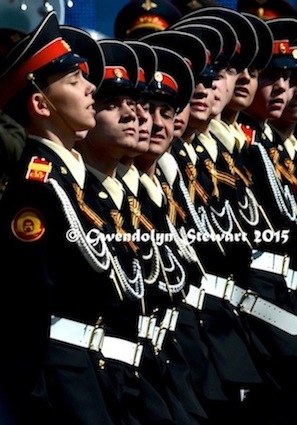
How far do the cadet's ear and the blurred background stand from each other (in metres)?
1.00

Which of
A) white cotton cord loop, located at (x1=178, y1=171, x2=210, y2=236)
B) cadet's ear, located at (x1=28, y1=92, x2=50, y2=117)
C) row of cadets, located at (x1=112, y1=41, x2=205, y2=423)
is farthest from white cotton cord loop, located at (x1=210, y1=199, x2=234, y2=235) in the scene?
cadet's ear, located at (x1=28, y1=92, x2=50, y2=117)

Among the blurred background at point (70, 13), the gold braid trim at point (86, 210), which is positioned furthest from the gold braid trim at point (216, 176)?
the gold braid trim at point (86, 210)

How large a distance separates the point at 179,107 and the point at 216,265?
2.58ft

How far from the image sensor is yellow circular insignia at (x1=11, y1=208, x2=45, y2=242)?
663 centimetres

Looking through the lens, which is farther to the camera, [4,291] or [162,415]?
[162,415]

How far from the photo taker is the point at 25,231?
663cm

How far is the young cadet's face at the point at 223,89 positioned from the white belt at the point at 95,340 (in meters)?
1.63

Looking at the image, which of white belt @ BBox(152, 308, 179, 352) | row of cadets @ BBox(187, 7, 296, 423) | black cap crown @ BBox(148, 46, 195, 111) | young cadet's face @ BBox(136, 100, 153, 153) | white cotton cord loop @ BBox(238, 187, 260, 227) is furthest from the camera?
row of cadets @ BBox(187, 7, 296, 423)

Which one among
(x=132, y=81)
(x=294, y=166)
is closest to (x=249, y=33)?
(x=294, y=166)

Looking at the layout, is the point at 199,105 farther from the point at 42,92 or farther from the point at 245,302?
the point at 42,92

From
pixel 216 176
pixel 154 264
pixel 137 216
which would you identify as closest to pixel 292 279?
pixel 216 176

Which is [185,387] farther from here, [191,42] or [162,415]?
[191,42]

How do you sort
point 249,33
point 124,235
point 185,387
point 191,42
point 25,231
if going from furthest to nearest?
point 249,33
point 191,42
point 185,387
point 124,235
point 25,231

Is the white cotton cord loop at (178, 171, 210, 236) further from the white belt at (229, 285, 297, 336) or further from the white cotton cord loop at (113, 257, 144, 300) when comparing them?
the white cotton cord loop at (113, 257, 144, 300)
